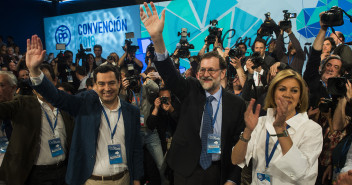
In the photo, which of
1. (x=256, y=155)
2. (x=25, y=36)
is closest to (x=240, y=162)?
(x=256, y=155)

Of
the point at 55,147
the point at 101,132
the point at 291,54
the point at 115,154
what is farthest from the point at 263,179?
the point at 291,54

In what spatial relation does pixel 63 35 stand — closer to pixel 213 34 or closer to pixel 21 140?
pixel 213 34

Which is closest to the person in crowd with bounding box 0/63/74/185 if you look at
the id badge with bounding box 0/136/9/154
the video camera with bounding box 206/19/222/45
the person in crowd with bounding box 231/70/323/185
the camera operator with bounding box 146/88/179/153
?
the id badge with bounding box 0/136/9/154

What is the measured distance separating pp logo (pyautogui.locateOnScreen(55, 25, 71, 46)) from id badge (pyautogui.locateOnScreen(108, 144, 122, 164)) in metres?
8.77

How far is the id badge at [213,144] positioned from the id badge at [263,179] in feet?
1.08

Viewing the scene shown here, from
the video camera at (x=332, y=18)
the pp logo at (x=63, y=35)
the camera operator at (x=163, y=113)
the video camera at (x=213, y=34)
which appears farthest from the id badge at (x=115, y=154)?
the pp logo at (x=63, y=35)

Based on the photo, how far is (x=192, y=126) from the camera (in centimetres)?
227

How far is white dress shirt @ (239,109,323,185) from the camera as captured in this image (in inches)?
69.8

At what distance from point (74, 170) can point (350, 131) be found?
7.01ft

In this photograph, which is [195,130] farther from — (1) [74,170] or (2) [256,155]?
(1) [74,170]

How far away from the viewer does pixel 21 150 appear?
2518 mm

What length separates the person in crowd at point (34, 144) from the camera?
2523mm

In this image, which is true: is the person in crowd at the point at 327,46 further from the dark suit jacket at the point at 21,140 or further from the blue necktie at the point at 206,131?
the dark suit jacket at the point at 21,140

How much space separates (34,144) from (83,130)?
0.54m
